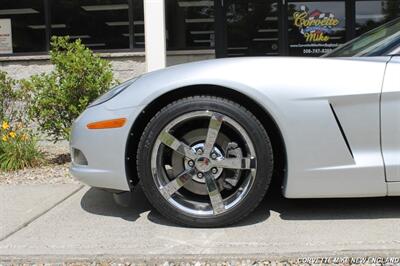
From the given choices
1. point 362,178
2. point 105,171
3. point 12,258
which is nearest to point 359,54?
point 362,178

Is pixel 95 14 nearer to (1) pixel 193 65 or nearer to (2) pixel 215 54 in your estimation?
(2) pixel 215 54

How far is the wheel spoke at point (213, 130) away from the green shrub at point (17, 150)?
3169 mm

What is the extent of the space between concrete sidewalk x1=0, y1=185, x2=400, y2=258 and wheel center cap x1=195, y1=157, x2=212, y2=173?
1.36ft

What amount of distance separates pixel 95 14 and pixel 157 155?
20.2 ft

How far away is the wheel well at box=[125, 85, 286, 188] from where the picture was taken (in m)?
3.71

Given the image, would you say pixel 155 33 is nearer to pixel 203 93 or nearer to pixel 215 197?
pixel 203 93

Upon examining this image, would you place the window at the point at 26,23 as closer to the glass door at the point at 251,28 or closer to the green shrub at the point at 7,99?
the green shrub at the point at 7,99

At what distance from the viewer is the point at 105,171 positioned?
3.75 meters

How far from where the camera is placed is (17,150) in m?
6.12

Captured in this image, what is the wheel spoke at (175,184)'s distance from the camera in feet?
12.3

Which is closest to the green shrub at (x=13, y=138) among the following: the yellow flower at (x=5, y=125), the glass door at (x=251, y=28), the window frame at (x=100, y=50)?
the yellow flower at (x=5, y=125)

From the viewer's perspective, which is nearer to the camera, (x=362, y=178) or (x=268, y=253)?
(x=268, y=253)

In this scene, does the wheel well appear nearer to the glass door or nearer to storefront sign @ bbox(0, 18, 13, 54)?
the glass door

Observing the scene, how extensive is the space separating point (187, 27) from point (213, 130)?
6.04m
